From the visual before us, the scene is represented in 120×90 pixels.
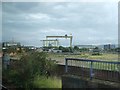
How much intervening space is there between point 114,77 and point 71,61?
3.47m

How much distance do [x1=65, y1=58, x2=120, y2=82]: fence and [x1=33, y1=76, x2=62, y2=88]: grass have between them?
1114mm

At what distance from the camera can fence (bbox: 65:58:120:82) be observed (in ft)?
32.6

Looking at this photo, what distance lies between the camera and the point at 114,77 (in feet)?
32.3

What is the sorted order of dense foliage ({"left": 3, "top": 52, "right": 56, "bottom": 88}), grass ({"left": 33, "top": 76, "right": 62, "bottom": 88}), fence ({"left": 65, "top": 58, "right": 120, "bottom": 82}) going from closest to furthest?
1. fence ({"left": 65, "top": 58, "right": 120, "bottom": 82})
2. grass ({"left": 33, "top": 76, "right": 62, "bottom": 88})
3. dense foliage ({"left": 3, "top": 52, "right": 56, "bottom": 88})

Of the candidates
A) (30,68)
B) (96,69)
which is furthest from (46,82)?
(96,69)

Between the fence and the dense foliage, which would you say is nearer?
the fence

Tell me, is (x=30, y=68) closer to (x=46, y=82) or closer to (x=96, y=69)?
(x=46, y=82)

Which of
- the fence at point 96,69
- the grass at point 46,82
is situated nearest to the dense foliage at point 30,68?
the grass at point 46,82

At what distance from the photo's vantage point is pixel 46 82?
47.1ft

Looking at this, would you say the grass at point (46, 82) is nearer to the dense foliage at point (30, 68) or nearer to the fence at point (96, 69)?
the dense foliage at point (30, 68)

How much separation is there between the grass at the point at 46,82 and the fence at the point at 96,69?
3.66 ft

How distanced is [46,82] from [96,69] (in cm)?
425

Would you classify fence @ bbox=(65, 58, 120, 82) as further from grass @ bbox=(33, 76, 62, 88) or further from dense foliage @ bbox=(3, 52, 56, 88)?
dense foliage @ bbox=(3, 52, 56, 88)

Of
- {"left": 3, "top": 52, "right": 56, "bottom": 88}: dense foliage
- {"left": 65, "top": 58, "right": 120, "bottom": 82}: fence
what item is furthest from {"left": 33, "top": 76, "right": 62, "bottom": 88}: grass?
{"left": 65, "top": 58, "right": 120, "bottom": 82}: fence
